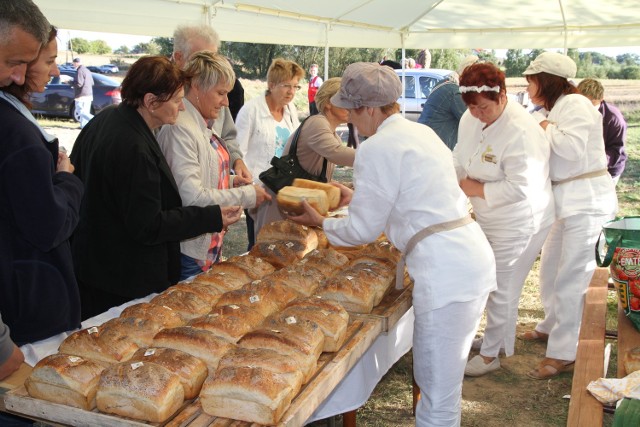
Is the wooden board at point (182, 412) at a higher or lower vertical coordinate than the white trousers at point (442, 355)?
higher

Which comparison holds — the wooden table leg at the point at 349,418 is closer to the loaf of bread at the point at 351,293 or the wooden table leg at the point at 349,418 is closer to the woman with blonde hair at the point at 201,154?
the loaf of bread at the point at 351,293

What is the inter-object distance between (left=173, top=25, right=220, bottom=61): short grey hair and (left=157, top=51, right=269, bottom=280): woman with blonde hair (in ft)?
2.75

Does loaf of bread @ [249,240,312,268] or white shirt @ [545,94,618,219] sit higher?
white shirt @ [545,94,618,219]

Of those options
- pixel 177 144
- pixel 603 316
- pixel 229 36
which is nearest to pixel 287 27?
pixel 229 36

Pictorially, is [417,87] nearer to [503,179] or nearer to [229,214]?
[503,179]

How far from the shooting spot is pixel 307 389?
1.83 metres

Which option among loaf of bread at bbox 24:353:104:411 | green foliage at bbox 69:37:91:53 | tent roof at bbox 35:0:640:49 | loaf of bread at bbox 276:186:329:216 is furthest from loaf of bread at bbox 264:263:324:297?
green foliage at bbox 69:37:91:53

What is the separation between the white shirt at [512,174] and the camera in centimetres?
356

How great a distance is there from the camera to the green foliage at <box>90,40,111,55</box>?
99.1ft

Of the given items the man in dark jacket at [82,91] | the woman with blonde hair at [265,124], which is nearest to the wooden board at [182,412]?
the woman with blonde hair at [265,124]

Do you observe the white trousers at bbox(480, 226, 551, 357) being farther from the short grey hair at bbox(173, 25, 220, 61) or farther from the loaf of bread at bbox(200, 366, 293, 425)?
the loaf of bread at bbox(200, 366, 293, 425)

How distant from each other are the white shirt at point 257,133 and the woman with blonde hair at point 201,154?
1.88m

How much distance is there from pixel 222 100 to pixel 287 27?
15.4 feet

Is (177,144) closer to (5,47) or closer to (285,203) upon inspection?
(285,203)
